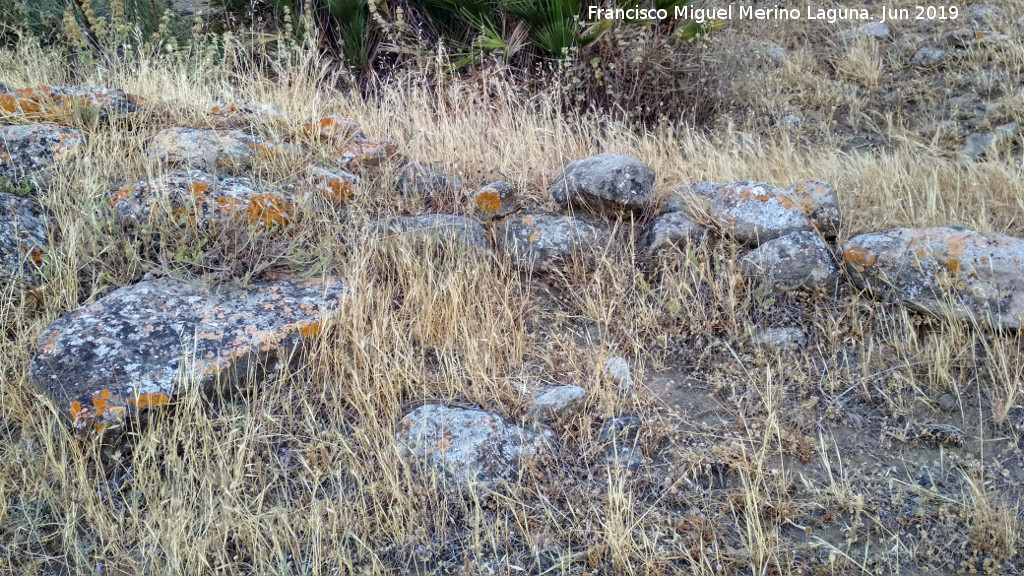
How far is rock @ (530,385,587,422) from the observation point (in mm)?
2941

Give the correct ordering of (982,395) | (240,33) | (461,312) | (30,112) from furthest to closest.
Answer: (240,33)
(30,112)
(461,312)
(982,395)

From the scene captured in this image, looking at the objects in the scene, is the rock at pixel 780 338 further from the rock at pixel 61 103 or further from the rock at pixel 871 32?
the rock at pixel 871 32

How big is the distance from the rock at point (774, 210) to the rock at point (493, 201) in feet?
3.55

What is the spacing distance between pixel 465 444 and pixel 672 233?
1.66 meters

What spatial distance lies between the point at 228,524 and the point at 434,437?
29.7 inches

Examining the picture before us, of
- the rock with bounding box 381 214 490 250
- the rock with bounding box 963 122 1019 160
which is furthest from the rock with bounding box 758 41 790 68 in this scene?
the rock with bounding box 381 214 490 250

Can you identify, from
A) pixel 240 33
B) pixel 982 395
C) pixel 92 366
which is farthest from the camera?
pixel 240 33

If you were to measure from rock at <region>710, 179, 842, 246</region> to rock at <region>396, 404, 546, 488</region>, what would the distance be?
1.66m

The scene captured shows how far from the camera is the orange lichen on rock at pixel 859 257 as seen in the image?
3520mm

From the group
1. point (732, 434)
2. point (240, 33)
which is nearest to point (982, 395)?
point (732, 434)

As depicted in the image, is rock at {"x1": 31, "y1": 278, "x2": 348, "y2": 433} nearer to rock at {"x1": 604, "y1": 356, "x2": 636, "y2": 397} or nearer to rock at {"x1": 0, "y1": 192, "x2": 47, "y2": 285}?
rock at {"x1": 0, "y1": 192, "x2": 47, "y2": 285}

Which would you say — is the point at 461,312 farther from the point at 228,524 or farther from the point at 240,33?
the point at 240,33

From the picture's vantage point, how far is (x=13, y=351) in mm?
2971

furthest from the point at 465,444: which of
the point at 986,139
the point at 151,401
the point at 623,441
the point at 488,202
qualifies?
the point at 986,139
